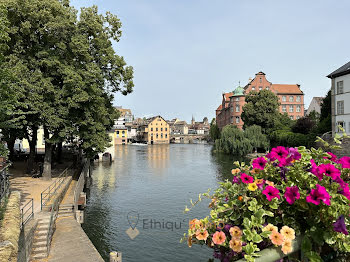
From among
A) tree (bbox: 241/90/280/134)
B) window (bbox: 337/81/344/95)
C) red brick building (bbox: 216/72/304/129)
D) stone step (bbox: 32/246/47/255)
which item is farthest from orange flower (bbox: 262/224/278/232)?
red brick building (bbox: 216/72/304/129)

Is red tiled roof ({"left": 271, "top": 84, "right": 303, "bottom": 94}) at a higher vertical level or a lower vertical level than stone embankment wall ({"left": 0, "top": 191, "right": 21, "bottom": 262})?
higher

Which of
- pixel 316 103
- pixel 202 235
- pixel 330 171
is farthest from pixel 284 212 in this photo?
pixel 316 103

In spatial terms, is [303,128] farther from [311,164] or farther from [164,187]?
[311,164]

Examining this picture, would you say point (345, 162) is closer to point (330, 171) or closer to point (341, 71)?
point (330, 171)

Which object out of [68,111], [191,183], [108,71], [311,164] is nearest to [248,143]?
[191,183]

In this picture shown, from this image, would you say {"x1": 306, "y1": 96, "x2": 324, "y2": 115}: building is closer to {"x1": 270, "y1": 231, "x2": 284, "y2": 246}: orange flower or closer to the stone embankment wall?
the stone embankment wall

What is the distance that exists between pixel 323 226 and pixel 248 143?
5181cm

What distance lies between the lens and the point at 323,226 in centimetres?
210

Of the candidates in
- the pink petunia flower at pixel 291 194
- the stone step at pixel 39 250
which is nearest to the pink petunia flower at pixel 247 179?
the pink petunia flower at pixel 291 194

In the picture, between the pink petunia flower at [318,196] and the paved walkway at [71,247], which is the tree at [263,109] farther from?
the pink petunia flower at [318,196]

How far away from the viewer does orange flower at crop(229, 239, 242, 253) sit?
2.04 metres

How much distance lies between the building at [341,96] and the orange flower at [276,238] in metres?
35.3

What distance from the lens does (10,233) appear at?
852 centimetres

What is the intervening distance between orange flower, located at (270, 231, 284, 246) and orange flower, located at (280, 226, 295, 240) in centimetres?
4
